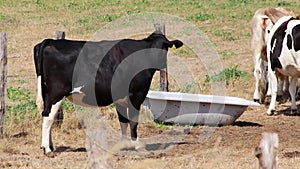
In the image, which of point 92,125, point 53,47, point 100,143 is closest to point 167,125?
point 92,125

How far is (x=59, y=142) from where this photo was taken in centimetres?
1118

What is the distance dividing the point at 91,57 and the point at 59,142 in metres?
1.47

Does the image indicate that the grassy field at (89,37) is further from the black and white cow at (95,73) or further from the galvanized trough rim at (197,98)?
the black and white cow at (95,73)

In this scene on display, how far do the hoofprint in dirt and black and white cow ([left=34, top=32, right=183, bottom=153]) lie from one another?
1.54 ft

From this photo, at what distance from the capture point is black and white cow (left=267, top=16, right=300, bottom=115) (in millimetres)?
14289

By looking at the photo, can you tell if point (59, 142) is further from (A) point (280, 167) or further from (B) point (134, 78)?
(A) point (280, 167)

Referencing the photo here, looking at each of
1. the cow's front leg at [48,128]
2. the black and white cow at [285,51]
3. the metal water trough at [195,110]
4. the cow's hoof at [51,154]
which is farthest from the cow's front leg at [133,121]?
the black and white cow at [285,51]

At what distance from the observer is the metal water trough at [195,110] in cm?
1287

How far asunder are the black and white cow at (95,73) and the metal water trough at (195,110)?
198cm

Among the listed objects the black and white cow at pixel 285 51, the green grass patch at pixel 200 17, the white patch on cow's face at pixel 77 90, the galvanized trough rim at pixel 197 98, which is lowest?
the galvanized trough rim at pixel 197 98

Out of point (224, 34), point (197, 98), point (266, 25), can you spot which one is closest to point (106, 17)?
point (224, 34)

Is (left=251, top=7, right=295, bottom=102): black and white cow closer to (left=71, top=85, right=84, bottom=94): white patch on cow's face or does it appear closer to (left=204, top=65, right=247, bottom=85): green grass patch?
(left=204, top=65, right=247, bottom=85): green grass patch

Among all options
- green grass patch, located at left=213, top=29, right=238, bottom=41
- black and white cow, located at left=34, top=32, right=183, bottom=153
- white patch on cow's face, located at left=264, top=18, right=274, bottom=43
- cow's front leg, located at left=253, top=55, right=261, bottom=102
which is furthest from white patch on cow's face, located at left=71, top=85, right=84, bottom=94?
green grass patch, located at left=213, top=29, right=238, bottom=41

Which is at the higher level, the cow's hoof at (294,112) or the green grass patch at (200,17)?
the green grass patch at (200,17)
